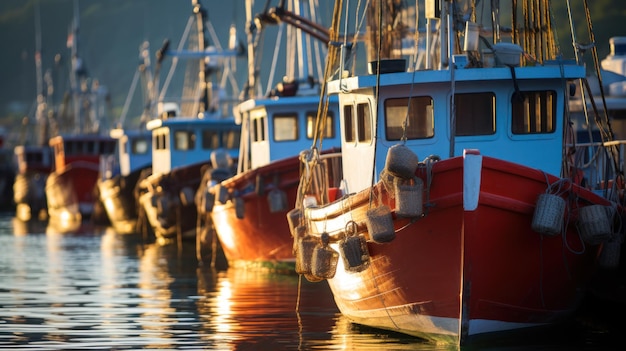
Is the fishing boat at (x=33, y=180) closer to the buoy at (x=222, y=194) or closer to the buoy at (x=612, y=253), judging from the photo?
the buoy at (x=222, y=194)

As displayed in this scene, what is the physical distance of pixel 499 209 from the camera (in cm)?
1424

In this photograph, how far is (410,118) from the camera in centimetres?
1616

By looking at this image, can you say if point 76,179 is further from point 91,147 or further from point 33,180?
point 33,180

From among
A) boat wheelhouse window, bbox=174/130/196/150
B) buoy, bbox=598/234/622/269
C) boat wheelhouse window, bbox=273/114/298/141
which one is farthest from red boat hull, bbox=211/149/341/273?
boat wheelhouse window, bbox=174/130/196/150

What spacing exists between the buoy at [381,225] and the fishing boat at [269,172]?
647 centimetres

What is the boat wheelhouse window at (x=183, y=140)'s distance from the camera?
116 ft

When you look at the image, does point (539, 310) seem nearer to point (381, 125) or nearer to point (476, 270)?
point (476, 270)

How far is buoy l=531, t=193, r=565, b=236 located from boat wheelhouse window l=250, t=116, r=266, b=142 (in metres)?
12.5

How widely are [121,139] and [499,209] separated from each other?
Result: 32.3m

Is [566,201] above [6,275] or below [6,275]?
above

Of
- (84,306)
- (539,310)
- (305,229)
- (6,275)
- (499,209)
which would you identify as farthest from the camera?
(6,275)

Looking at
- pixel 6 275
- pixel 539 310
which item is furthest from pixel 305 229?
pixel 6 275

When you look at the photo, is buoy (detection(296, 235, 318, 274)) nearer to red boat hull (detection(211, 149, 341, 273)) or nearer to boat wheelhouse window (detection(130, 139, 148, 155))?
red boat hull (detection(211, 149, 341, 273))

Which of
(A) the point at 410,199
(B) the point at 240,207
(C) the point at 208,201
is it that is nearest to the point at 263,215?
(B) the point at 240,207
